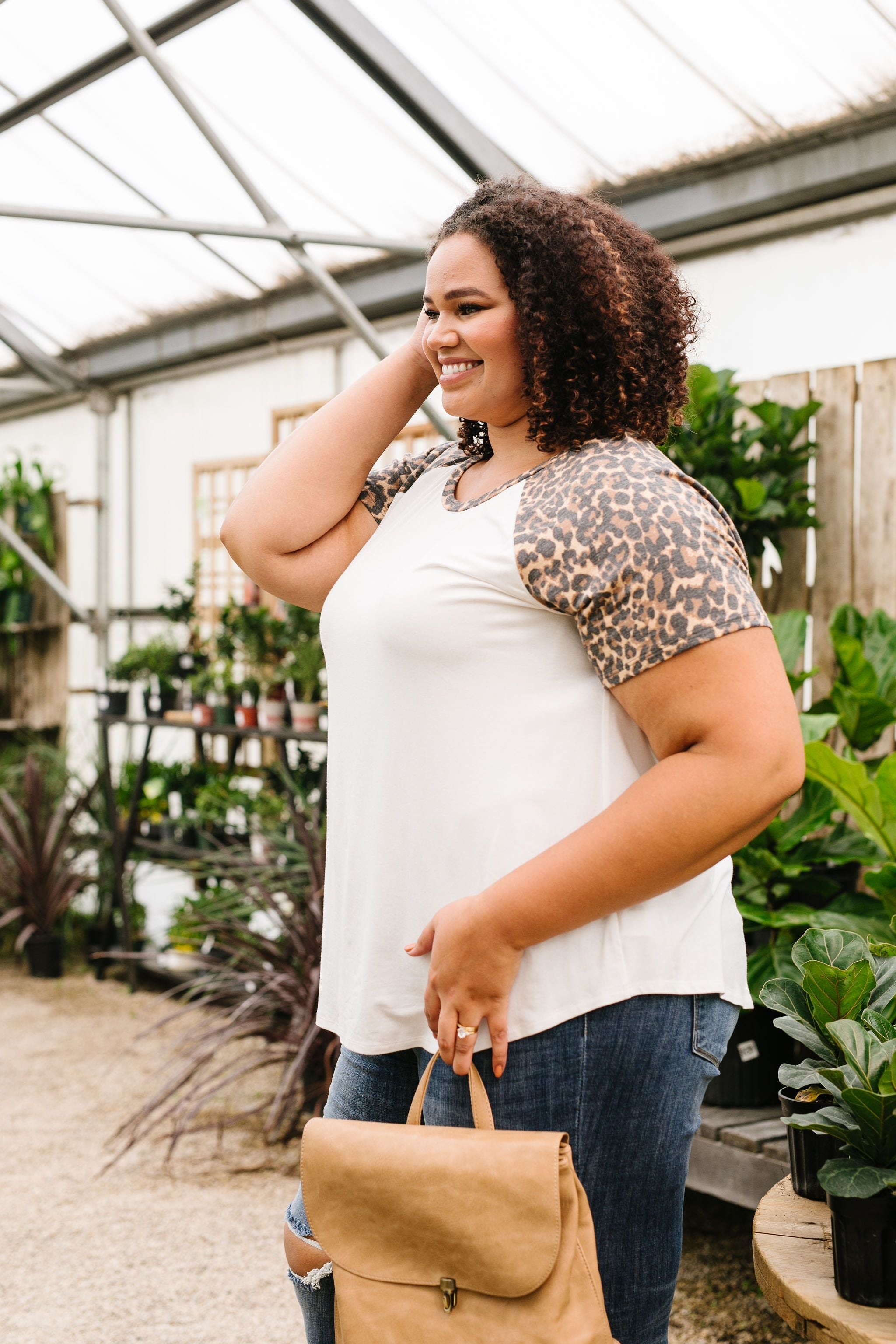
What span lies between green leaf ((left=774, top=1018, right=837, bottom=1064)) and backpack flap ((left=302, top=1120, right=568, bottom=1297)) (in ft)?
1.06

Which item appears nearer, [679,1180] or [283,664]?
[679,1180]

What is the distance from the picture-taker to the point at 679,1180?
1112 mm

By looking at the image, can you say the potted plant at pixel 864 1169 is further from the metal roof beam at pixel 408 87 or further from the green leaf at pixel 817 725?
the metal roof beam at pixel 408 87

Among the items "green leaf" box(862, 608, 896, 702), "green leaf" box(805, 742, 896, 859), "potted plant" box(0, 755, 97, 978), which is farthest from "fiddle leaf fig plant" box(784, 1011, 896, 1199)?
"potted plant" box(0, 755, 97, 978)

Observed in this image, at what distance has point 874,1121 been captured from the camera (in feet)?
3.66

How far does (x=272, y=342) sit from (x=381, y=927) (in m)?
4.67

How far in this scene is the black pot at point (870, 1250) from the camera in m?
1.11

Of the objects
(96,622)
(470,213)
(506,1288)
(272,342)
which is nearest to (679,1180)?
(506,1288)

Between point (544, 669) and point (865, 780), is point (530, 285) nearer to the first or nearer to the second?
point (544, 669)

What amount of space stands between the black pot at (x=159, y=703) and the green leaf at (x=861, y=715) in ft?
11.1

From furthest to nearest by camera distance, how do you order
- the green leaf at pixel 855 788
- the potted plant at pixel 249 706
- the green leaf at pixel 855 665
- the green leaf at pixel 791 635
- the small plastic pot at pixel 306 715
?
the potted plant at pixel 249 706 < the small plastic pot at pixel 306 715 < the green leaf at pixel 791 635 < the green leaf at pixel 855 665 < the green leaf at pixel 855 788

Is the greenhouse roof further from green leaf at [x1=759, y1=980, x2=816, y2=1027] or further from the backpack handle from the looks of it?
the backpack handle

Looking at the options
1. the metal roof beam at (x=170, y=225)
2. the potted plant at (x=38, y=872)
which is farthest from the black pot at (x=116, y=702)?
the metal roof beam at (x=170, y=225)

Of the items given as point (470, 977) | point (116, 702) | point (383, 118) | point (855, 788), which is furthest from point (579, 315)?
point (116, 702)
